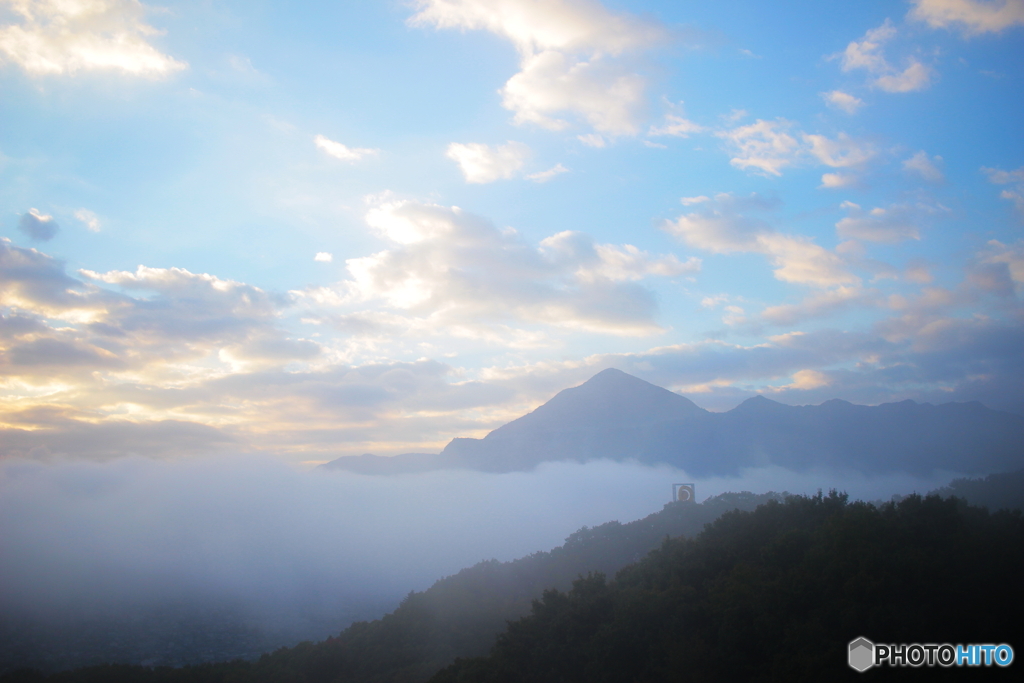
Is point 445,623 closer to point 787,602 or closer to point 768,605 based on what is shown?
point 768,605

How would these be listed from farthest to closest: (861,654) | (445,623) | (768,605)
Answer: (445,623) < (768,605) < (861,654)

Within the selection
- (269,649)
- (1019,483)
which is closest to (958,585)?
(1019,483)

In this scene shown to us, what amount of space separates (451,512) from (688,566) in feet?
578

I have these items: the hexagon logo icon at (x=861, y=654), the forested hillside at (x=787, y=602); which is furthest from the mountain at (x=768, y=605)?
the hexagon logo icon at (x=861, y=654)

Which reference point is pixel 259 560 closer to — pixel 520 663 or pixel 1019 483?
pixel 520 663

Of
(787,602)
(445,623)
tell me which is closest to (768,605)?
(787,602)

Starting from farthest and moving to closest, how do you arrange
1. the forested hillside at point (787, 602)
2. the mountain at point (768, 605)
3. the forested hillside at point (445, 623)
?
the forested hillside at point (445, 623) → the mountain at point (768, 605) → the forested hillside at point (787, 602)

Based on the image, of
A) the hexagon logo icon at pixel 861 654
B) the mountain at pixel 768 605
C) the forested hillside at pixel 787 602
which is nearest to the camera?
the hexagon logo icon at pixel 861 654

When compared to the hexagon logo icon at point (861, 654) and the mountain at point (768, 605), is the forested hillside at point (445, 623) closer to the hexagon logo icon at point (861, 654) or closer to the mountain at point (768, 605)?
the mountain at point (768, 605)

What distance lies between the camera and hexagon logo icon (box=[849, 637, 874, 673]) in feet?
45.4

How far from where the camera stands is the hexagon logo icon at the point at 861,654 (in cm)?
1385

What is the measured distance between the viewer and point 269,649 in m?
86.5

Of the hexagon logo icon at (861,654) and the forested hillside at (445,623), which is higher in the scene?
the hexagon logo icon at (861,654)

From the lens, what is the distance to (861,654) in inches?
561
